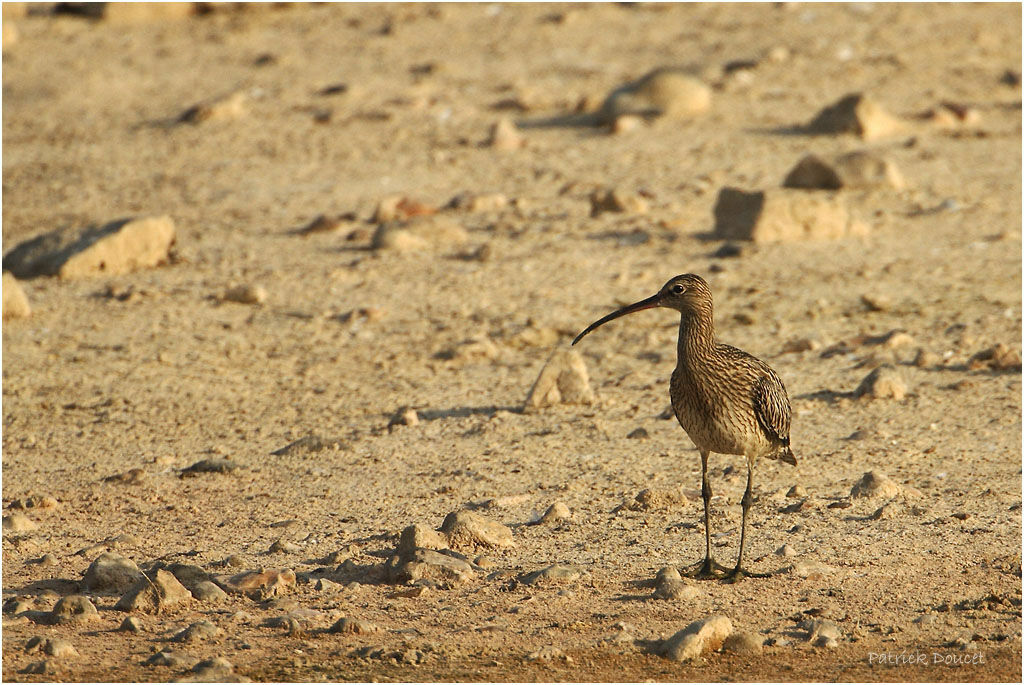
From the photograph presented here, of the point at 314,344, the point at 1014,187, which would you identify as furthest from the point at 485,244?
the point at 1014,187

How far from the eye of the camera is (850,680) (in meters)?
4.72

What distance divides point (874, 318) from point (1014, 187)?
3043 millimetres

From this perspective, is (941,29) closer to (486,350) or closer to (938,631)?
(486,350)

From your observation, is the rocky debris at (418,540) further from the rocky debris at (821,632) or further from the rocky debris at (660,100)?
the rocky debris at (660,100)

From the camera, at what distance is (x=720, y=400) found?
18.9ft

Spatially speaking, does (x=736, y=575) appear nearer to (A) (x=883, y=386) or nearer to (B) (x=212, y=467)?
(A) (x=883, y=386)

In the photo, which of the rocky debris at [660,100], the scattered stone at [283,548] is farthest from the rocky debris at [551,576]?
the rocky debris at [660,100]

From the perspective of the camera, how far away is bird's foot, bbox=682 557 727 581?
5.55m

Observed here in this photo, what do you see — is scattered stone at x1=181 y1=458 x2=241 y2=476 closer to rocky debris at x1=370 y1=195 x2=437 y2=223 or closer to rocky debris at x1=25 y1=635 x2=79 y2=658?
rocky debris at x1=25 y1=635 x2=79 y2=658

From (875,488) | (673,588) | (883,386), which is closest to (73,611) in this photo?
(673,588)

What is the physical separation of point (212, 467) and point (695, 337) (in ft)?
8.92

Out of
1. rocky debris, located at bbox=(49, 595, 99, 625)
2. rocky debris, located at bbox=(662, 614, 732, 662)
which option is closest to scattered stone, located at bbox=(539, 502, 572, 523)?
rocky debris, located at bbox=(662, 614, 732, 662)

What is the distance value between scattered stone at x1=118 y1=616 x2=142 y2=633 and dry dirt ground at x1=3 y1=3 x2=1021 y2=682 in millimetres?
31

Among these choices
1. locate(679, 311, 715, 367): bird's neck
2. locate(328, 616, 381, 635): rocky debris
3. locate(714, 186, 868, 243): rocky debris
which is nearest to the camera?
locate(328, 616, 381, 635): rocky debris
